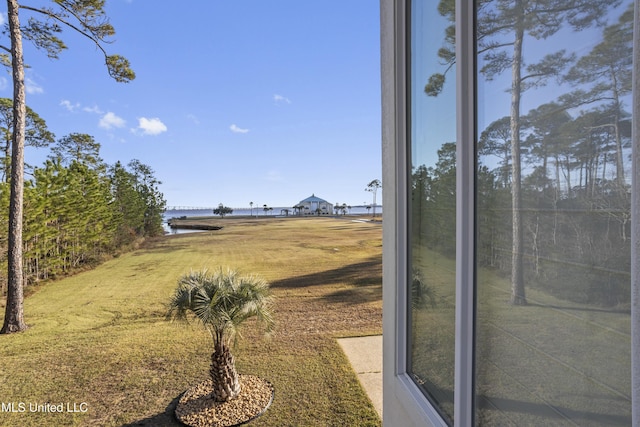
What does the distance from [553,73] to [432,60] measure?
0.74 meters

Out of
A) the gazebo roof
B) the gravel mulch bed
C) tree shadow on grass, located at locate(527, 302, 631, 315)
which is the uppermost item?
the gazebo roof

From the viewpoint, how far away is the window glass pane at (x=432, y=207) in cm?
139

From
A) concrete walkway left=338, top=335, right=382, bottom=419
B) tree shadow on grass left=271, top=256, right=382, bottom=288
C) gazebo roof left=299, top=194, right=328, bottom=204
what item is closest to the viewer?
concrete walkway left=338, top=335, right=382, bottom=419

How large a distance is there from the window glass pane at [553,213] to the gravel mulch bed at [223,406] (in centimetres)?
328

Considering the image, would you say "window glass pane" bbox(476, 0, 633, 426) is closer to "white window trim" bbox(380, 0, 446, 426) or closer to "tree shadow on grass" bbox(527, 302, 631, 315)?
"tree shadow on grass" bbox(527, 302, 631, 315)

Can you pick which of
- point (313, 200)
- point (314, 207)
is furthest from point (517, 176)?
point (313, 200)

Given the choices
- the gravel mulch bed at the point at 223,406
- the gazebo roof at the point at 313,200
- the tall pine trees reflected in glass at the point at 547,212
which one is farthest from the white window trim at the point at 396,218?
the gazebo roof at the point at 313,200

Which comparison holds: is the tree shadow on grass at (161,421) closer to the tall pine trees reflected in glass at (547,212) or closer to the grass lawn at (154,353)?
the grass lawn at (154,353)

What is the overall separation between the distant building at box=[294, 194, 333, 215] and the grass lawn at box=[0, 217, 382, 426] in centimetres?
4541

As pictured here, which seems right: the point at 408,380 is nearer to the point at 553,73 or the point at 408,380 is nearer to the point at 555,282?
the point at 555,282

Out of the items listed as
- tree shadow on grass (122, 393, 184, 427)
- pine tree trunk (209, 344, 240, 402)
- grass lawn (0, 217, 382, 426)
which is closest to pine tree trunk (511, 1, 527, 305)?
grass lawn (0, 217, 382, 426)

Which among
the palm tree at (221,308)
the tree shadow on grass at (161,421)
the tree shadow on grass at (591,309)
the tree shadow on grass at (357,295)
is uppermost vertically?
the tree shadow on grass at (591,309)

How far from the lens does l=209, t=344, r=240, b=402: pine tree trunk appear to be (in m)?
3.83

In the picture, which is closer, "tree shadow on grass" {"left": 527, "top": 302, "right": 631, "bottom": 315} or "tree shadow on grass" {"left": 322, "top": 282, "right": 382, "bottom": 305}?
"tree shadow on grass" {"left": 527, "top": 302, "right": 631, "bottom": 315}
